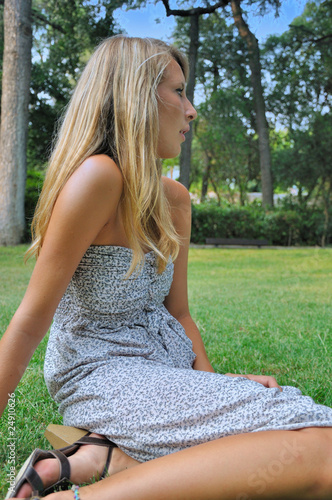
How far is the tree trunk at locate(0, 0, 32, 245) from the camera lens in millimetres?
9070

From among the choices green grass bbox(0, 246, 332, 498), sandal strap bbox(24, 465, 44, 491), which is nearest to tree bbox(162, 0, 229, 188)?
green grass bbox(0, 246, 332, 498)

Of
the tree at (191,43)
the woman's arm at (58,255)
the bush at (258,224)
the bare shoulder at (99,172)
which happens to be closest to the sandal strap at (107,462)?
the woman's arm at (58,255)

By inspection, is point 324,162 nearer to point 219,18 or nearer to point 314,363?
point 219,18

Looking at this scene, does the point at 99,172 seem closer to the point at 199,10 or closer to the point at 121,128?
the point at 121,128

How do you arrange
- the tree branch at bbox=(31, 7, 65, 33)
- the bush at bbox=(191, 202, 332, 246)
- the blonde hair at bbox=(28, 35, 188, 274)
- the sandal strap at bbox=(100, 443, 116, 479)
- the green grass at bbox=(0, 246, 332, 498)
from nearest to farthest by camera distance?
the sandal strap at bbox=(100, 443, 116, 479)
the blonde hair at bbox=(28, 35, 188, 274)
the green grass at bbox=(0, 246, 332, 498)
the tree branch at bbox=(31, 7, 65, 33)
the bush at bbox=(191, 202, 332, 246)

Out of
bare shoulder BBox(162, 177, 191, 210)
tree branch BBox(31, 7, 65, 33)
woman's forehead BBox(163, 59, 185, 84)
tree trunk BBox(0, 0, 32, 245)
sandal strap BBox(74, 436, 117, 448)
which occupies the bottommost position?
sandal strap BBox(74, 436, 117, 448)

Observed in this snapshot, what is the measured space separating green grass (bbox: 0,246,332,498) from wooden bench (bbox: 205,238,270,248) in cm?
374

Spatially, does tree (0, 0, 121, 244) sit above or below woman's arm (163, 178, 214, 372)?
above

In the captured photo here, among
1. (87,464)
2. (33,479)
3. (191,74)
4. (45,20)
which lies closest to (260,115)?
(191,74)

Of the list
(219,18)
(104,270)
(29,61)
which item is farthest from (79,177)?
(219,18)

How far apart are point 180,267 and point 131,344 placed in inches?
19.5

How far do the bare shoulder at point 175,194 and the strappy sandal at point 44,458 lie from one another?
86cm

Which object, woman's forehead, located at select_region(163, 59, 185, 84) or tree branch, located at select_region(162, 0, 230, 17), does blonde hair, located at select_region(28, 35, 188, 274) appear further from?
tree branch, located at select_region(162, 0, 230, 17)

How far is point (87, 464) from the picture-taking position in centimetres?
129
